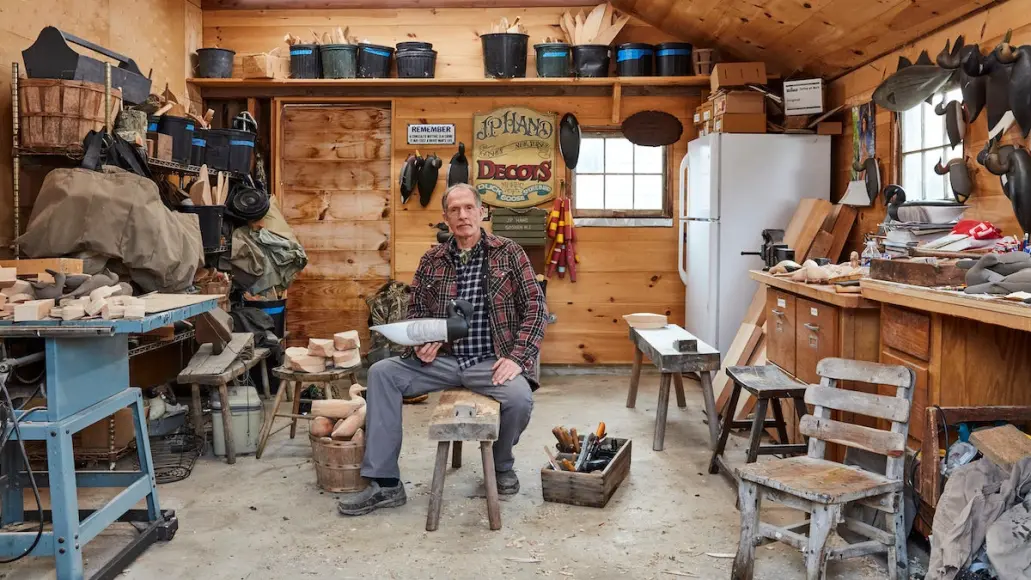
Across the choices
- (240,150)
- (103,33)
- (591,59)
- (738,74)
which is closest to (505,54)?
(591,59)

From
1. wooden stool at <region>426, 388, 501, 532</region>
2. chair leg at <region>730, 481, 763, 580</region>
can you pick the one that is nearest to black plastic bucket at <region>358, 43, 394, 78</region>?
wooden stool at <region>426, 388, 501, 532</region>

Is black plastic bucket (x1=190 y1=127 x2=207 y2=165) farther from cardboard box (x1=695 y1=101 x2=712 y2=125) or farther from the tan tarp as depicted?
cardboard box (x1=695 y1=101 x2=712 y2=125)

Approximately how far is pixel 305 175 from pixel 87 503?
3.62 meters

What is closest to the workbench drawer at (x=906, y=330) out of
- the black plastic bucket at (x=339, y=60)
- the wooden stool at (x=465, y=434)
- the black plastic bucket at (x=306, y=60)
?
the wooden stool at (x=465, y=434)

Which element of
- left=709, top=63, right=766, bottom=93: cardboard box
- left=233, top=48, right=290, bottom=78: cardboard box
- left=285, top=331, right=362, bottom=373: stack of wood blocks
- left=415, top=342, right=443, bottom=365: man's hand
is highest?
left=233, top=48, right=290, bottom=78: cardboard box

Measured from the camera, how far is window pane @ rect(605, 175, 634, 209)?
664 cm

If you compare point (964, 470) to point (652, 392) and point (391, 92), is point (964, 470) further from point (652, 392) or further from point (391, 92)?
point (391, 92)

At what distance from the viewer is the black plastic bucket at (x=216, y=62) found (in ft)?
20.6

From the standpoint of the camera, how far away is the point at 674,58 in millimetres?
6254

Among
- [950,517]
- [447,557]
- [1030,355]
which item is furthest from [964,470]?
[447,557]

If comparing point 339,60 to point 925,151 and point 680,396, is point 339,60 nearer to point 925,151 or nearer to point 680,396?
point 680,396

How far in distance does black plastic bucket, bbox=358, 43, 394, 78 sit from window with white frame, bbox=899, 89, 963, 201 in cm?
355

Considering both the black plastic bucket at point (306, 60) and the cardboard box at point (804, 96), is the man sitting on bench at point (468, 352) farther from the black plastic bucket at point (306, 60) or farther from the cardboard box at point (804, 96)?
the black plastic bucket at point (306, 60)

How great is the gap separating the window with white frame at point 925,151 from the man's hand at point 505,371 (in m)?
2.30
